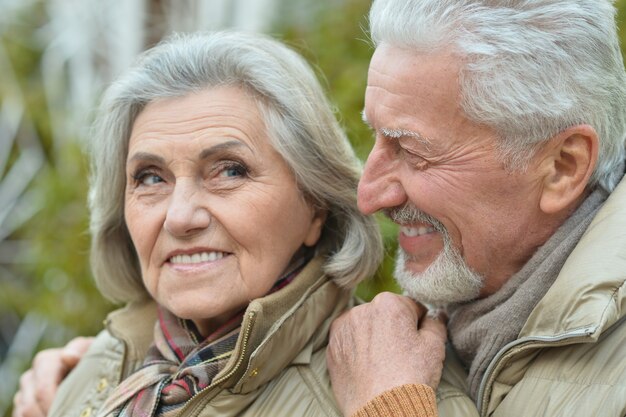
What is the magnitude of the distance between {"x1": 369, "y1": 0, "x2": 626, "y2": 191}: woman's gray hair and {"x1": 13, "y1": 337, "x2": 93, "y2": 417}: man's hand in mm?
1941

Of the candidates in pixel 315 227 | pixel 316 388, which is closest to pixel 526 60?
pixel 315 227

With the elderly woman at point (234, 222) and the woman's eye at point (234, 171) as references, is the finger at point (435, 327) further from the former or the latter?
the woman's eye at point (234, 171)

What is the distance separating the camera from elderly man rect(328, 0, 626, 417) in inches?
95.2

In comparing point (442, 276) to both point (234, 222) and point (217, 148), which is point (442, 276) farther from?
point (217, 148)

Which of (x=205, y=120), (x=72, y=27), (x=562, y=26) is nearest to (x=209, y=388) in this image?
(x=205, y=120)

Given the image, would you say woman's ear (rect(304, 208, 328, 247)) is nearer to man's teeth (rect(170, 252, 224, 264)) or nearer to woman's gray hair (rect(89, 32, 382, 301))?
woman's gray hair (rect(89, 32, 382, 301))

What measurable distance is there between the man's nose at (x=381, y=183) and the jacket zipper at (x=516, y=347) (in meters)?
0.58

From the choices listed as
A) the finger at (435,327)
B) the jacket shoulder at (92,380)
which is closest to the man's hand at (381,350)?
the finger at (435,327)

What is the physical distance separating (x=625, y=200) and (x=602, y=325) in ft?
1.46

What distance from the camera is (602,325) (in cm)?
212

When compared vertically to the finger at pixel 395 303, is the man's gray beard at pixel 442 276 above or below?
above

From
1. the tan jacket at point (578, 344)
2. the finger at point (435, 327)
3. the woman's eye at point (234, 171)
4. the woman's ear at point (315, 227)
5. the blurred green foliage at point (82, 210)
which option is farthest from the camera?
the blurred green foliage at point (82, 210)

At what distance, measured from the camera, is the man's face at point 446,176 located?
8.34ft

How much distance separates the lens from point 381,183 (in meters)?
2.71
